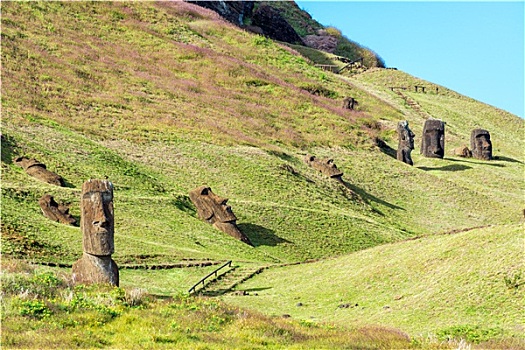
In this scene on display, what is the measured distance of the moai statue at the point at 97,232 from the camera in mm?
25938

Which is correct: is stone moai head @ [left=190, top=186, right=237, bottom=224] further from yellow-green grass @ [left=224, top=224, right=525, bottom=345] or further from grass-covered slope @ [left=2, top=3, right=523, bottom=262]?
yellow-green grass @ [left=224, top=224, right=525, bottom=345]

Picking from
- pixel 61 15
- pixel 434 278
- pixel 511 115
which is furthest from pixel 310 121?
pixel 434 278

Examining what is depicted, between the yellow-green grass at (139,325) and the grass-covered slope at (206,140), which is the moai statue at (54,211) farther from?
the yellow-green grass at (139,325)

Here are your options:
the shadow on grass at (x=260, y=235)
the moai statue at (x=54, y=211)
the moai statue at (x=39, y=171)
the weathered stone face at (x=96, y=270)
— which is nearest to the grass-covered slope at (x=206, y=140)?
the shadow on grass at (x=260, y=235)

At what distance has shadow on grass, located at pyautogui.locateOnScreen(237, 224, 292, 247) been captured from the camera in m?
44.4

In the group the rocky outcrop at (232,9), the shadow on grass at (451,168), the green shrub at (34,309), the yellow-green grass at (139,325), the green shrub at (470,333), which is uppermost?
the rocky outcrop at (232,9)

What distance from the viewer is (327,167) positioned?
5991 centimetres

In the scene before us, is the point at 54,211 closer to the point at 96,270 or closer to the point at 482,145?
the point at 96,270

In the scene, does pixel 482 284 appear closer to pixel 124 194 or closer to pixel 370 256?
pixel 370 256

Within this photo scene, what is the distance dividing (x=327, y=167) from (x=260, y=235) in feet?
51.5

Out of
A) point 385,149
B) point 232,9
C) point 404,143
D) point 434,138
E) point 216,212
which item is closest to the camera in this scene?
point 216,212

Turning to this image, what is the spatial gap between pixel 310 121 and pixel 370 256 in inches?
1710

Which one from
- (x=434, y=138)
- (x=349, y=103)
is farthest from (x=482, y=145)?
(x=349, y=103)

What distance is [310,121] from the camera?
76688mm
